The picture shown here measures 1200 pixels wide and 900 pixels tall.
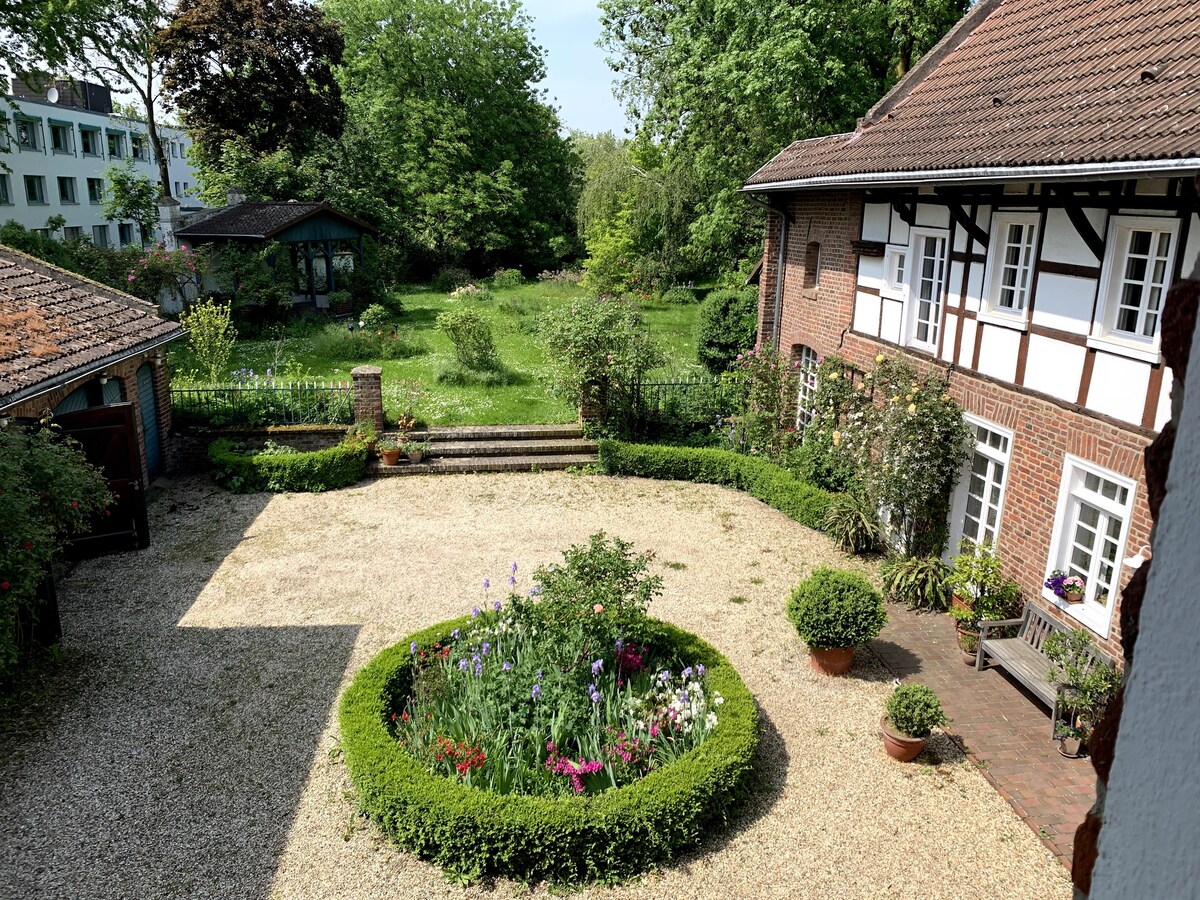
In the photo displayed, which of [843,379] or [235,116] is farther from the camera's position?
[235,116]

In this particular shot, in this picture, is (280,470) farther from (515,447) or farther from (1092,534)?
(1092,534)

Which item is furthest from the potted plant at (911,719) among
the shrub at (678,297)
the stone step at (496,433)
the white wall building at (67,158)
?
the white wall building at (67,158)

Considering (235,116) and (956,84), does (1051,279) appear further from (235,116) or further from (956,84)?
(235,116)

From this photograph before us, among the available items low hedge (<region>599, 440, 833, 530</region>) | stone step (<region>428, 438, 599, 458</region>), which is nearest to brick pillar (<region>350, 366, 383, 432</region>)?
stone step (<region>428, 438, 599, 458</region>)

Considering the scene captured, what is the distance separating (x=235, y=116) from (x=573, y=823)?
3730cm

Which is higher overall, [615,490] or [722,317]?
[722,317]

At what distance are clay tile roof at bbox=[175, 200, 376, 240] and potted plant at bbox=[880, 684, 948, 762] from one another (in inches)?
886

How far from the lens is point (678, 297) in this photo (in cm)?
A: 3288

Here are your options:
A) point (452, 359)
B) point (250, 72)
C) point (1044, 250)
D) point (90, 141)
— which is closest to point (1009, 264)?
point (1044, 250)

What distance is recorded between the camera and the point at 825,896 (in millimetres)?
6371

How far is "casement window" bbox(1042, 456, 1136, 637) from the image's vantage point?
854 cm

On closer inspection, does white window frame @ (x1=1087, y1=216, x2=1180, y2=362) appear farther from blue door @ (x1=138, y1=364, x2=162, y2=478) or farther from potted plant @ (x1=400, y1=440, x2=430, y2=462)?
blue door @ (x1=138, y1=364, x2=162, y2=478)

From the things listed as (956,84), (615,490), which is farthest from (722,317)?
(956,84)

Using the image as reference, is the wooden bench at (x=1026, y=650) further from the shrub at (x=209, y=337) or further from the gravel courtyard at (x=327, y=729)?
the shrub at (x=209, y=337)
